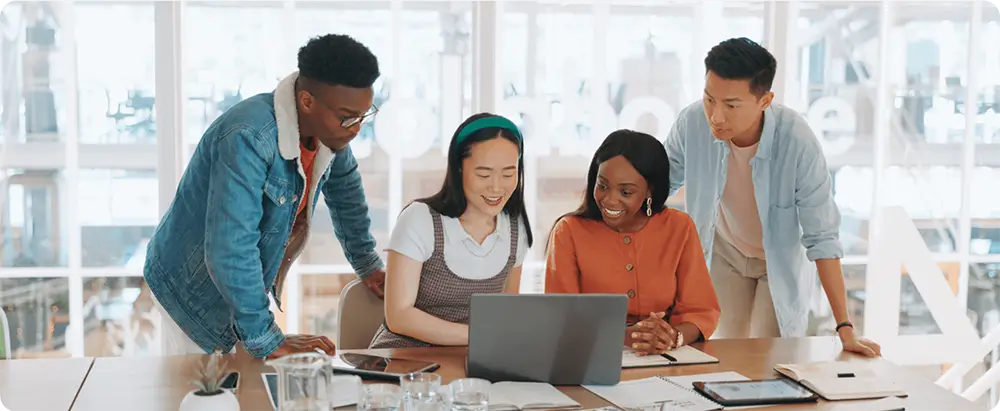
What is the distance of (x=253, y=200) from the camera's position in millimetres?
1913

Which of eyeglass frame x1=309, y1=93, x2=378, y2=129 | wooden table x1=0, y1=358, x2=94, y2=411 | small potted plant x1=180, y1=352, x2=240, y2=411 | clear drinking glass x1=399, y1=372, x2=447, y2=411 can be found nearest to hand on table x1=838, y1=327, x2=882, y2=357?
clear drinking glass x1=399, y1=372, x2=447, y2=411

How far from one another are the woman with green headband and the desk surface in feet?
0.36

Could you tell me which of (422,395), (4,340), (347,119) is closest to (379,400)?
(422,395)

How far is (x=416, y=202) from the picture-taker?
227 centimetres

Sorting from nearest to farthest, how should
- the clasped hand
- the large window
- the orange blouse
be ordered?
the clasped hand < the orange blouse < the large window

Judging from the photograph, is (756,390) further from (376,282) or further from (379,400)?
(376,282)

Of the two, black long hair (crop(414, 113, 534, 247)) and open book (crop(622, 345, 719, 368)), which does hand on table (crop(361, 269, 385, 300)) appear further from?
open book (crop(622, 345, 719, 368))

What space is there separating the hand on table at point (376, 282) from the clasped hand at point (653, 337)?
2.08 feet

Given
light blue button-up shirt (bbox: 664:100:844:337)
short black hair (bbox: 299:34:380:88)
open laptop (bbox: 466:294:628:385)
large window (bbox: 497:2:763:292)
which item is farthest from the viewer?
large window (bbox: 497:2:763:292)

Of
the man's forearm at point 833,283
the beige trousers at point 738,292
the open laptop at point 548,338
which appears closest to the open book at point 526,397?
the open laptop at point 548,338

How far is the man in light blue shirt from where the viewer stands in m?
2.38

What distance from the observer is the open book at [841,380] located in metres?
1.84

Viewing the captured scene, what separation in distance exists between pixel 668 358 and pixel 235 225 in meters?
0.93

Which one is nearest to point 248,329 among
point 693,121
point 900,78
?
point 693,121
